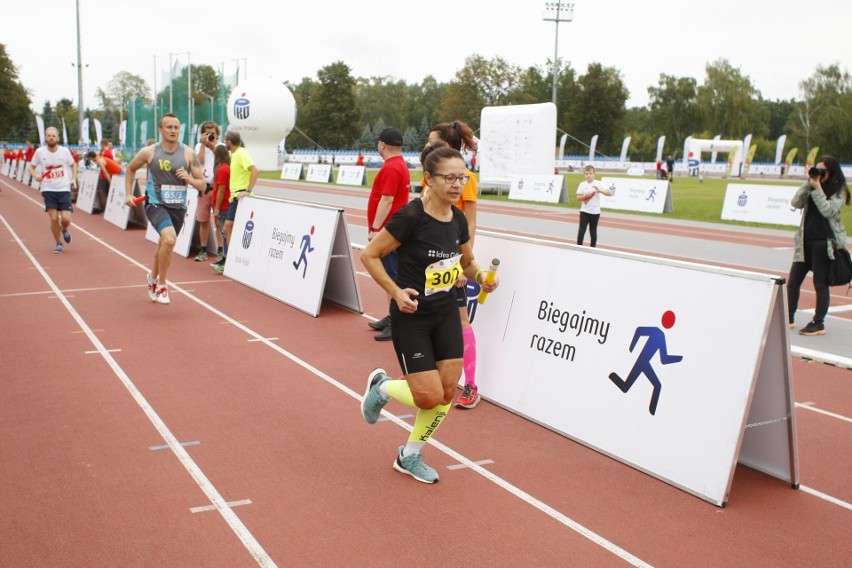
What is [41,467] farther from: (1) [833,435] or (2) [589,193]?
(2) [589,193]

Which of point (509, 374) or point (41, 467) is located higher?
point (509, 374)

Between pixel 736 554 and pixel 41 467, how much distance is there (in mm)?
4072

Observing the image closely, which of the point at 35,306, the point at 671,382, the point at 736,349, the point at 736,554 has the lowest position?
the point at 35,306

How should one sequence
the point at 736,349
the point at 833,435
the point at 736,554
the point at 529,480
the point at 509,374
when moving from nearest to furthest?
1. the point at 736,554
2. the point at 736,349
3. the point at 529,480
4. the point at 833,435
5. the point at 509,374

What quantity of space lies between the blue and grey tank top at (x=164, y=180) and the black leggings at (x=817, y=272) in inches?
297

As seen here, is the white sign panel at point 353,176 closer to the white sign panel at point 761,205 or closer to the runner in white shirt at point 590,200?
the white sign panel at point 761,205

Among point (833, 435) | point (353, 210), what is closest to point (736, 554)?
point (833, 435)

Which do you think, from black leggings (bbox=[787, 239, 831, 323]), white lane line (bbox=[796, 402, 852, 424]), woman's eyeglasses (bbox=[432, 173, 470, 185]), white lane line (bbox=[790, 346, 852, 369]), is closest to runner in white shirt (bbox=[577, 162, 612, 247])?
black leggings (bbox=[787, 239, 831, 323])

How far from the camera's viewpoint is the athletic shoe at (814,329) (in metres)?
9.18

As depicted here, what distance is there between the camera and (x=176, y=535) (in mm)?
4051

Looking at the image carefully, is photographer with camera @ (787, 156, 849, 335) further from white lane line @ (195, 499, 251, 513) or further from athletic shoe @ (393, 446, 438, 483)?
white lane line @ (195, 499, 251, 513)

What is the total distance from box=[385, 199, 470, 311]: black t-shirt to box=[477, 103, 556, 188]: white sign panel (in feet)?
86.5

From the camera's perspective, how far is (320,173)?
4441 cm

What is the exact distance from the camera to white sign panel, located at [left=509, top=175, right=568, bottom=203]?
100 feet
